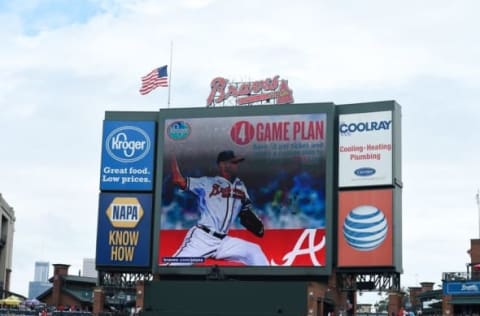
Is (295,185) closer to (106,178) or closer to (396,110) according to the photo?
(396,110)

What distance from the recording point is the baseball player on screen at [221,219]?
255ft

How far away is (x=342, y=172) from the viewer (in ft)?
253

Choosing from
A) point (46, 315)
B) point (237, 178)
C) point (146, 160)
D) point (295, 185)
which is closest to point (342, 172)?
point (295, 185)

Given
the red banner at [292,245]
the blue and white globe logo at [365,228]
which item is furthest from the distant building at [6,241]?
the blue and white globe logo at [365,228]

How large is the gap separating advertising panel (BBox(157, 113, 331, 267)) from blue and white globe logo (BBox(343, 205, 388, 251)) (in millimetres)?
2135

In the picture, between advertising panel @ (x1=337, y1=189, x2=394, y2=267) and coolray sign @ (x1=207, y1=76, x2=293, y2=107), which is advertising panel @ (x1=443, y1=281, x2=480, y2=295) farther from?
coolray sign @ (x1=207, y1=76, x2=293, y2=107)

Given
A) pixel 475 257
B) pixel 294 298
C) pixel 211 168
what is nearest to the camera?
pixel 294 298

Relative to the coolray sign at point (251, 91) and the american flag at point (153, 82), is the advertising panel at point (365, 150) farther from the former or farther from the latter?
the american flag at point (153, 82)

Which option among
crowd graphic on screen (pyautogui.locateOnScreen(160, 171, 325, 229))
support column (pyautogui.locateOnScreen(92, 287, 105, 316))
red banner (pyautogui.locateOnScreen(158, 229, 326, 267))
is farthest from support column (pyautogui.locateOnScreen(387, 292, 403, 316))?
support column (pyautogui.locateOnScreen(92, 287, 105, 316))

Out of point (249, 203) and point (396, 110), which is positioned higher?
point (396, 110)

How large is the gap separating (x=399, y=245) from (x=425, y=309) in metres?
29.8

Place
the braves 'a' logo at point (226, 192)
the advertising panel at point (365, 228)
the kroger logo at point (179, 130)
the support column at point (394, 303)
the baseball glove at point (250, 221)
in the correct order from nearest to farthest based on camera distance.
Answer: the advertising panel at point (365, 228)
the support column at point (394, 303)
the baseball glove at point (250, 221)
the braves 'a' logo at point (226, 192)
the kroger logo at point (179, 130)

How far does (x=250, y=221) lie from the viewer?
77688 mm

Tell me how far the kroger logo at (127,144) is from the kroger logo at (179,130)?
7.83 feet
